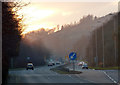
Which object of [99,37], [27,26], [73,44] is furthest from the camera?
[99,37]

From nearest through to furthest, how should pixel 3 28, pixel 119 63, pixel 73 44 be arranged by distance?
1. pixel 3 28
2. pixel 73 44
3. pixel 119 63

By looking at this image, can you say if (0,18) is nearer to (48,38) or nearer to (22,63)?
(48,38)

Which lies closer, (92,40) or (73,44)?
(73,44)

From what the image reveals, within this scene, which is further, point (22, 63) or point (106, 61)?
point (106, 61)

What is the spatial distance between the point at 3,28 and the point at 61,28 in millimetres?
18209

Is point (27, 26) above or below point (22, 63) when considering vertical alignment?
above

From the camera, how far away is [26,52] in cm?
7881

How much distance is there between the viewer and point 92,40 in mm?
99125

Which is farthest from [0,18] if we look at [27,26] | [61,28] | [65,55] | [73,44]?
[73,44]

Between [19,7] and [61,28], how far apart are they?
16.5 metres

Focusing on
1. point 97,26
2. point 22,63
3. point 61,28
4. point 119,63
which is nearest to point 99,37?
point 97,26

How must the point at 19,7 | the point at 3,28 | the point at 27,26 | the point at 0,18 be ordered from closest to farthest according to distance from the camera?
the point at 0,18 → the point at 3,28 → the point at 19,7 → the point at 27,26

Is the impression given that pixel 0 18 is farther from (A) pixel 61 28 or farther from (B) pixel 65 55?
(B) pixel 65 55

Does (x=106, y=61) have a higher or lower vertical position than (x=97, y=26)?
lower
